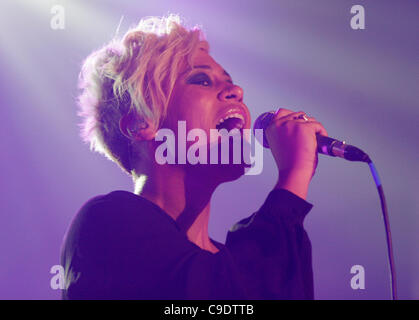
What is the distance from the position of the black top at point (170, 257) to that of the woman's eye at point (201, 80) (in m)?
0.38

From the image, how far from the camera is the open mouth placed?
128 centimetres

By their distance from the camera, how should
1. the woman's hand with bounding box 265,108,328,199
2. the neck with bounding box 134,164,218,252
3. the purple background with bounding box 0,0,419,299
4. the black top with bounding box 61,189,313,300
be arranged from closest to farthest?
1. the black top with bounding box 61,189,313,300
2. the woman's hand with bounding box 265,108,328,199
3. the neck with bounding box 134,164,218,252
4. the purple background with bounding box 0,0,419,299

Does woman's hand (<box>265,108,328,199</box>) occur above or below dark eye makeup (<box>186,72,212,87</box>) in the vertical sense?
below

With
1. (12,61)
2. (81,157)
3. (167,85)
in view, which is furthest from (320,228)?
(12,61)

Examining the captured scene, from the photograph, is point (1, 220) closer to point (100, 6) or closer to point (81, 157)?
point (81, 157)

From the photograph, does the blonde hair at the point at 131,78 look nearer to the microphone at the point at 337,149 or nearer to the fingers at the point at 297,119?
the fingers at the point at 297,119

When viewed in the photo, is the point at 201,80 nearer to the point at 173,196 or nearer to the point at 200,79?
the point at 200,79

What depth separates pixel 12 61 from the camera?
248cm

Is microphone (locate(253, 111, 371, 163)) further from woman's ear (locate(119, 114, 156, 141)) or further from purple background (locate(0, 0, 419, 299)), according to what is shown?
purple background (locate(0, 0, 419, 299))

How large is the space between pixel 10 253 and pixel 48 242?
0.22m

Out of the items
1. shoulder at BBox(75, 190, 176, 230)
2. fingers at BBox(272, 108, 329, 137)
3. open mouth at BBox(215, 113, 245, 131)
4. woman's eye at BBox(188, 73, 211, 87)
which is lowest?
shoulder at BBox(75, 190, 176, 230)

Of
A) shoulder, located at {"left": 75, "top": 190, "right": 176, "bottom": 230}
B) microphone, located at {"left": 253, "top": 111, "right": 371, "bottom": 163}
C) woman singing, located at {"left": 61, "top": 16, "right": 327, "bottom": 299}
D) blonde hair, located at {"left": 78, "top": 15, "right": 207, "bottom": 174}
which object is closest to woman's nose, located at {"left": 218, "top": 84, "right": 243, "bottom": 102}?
woman singing, located at {"left": 61, "top": 16, "right": 327, "bottom": 299}

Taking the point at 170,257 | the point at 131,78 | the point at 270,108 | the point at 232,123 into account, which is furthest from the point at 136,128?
the point at 270,108

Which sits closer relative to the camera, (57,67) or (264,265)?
(264,265)
